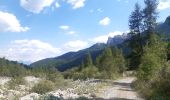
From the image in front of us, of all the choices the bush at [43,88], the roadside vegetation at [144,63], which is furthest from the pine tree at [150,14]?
the bush at [43,88]

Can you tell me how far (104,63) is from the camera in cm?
7838

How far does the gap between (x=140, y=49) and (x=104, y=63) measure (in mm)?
17921

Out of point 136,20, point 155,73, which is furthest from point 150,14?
point 155,73

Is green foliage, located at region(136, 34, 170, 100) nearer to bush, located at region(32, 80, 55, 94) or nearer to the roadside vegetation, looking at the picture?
the roadside vegetation

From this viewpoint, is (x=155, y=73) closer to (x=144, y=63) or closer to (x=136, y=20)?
(x=144, y=63)

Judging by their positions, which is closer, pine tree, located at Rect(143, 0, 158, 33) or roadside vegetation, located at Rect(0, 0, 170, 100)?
roadside vegetation, located at Rect(0, 0, 170, 100)

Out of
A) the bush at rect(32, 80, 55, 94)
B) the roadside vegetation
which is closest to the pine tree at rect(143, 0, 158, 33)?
the roadside vegetation

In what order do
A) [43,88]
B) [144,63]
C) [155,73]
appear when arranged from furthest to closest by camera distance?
[43,88]
[144,63]
[155,73]

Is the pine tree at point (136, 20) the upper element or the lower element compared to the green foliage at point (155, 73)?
upper

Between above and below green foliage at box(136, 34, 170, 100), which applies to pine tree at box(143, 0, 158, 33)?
above

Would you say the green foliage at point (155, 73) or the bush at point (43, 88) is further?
the bush at point (43, 88)

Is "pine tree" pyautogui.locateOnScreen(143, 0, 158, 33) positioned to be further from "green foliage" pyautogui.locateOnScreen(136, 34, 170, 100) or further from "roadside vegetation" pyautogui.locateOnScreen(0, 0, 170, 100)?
"green foliage" pyautogui.locateOnScreen(136, 34, 170, 100)

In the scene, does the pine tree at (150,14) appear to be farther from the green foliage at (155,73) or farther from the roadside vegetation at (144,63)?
the green foliage at (155,73)

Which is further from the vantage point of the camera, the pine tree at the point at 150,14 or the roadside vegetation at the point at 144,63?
the pine tree at the point at 150,14
